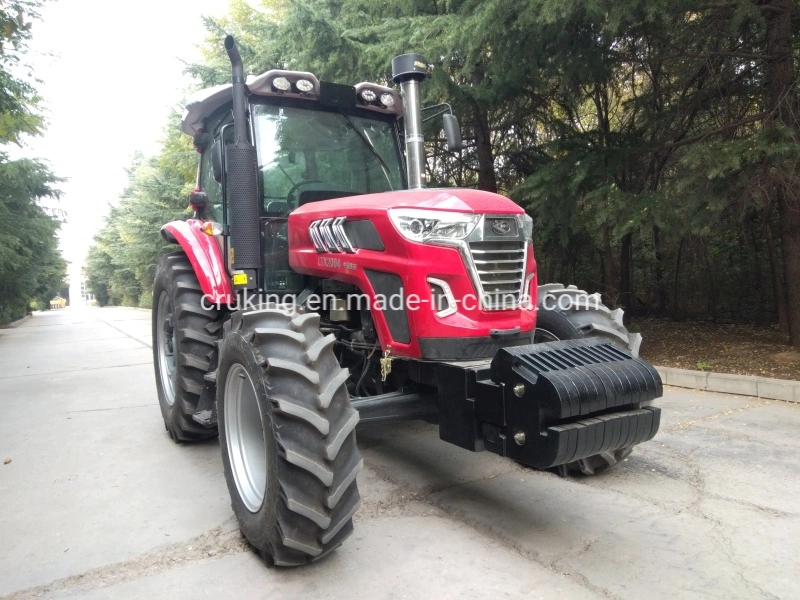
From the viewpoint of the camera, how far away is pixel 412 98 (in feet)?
11.0

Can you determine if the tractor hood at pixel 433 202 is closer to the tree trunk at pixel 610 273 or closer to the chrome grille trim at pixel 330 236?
the chrome grille trim at pixel 330 236

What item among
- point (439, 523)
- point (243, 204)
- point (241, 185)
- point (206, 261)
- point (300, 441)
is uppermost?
point (241, 185)

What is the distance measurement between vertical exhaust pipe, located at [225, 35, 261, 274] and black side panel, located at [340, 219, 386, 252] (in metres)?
0.70

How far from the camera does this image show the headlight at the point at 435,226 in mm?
2811

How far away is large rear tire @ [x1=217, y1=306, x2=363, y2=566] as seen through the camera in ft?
7.89

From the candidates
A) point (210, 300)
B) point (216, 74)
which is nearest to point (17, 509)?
point (210, 300)

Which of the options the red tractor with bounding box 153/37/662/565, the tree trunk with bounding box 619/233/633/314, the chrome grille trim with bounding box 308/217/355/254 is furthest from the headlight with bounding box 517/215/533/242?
the tree trunk with bounding box 619/233/633/314

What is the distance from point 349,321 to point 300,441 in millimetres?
1168

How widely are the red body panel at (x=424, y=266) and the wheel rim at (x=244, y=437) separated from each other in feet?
2.52

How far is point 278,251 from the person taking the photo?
3.78 metres

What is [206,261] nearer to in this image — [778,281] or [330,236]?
[330,236]

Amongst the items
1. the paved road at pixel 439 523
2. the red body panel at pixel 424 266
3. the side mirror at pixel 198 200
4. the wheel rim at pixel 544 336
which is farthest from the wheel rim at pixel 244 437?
the side mirror at pixel 198 200

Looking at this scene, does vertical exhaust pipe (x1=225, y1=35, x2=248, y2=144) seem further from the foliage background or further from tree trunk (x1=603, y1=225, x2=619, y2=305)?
tree trunk (x1=603, y1=225, x2=619, y2=305)

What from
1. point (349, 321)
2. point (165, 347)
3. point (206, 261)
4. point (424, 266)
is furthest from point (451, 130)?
point (165, 347)
